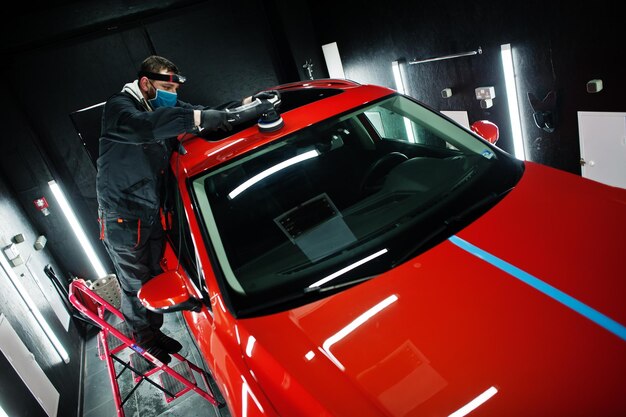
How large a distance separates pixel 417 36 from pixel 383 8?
2.14 ft

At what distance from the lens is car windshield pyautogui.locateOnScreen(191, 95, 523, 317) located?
157cm

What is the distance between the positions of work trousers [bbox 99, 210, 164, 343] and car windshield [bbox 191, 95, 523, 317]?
109cm

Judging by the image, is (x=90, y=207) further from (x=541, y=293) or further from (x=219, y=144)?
(x=541, y=293)

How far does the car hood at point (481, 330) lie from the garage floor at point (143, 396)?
184cm

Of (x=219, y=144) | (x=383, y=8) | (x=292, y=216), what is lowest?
(x=292, y=216)

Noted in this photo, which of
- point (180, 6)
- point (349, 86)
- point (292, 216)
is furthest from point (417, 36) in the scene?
point (292, 216)

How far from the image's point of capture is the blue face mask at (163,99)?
2906 millimetres

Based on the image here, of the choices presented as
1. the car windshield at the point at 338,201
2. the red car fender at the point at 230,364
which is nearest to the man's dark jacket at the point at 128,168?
the car windshield at the point at 338,201

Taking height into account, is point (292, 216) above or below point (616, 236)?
above

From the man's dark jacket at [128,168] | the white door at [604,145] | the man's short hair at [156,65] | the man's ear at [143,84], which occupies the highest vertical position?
the man's short hair at [156,65]

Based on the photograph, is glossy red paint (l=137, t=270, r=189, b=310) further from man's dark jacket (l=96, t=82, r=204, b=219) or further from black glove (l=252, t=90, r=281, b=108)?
black glove (l=252, t=90, r=281, b=108)

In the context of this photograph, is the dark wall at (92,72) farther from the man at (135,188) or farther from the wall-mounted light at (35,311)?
the man at (135,188)

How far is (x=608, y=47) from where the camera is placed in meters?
2.88

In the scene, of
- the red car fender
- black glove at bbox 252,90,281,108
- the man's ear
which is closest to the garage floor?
the red car fender
